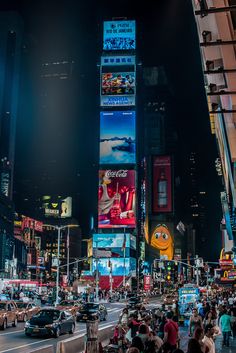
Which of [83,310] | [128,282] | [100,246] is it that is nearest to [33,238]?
[100,246]

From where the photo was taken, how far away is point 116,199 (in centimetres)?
13188

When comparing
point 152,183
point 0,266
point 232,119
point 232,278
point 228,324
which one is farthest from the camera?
point 152,183

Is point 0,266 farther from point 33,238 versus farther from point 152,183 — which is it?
point 152,183

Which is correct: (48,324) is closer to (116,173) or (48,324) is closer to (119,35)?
(116,173)

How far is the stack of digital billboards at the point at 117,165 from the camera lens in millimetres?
129875

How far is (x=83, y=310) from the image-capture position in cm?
4025

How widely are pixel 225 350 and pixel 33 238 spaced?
6423 inches

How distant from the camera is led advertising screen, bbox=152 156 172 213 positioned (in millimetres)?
170875

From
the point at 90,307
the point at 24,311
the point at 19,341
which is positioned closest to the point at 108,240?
the point at 90,307

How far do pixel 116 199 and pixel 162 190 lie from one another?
43.5 meters

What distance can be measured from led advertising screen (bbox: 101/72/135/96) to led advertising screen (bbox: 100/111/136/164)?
22.6 feet

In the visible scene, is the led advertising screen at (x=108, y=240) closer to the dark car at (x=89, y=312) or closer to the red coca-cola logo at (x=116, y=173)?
the red coca-cola logo at (x=116, y=173)

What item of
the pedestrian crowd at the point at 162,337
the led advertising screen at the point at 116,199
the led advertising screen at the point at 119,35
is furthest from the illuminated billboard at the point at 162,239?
the pedestrian crowd at the point at 162,337

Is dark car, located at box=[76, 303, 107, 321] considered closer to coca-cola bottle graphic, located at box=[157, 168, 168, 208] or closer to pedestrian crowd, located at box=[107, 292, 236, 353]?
pedestrian crowd, located at box=[107, 292, 236, 353]
